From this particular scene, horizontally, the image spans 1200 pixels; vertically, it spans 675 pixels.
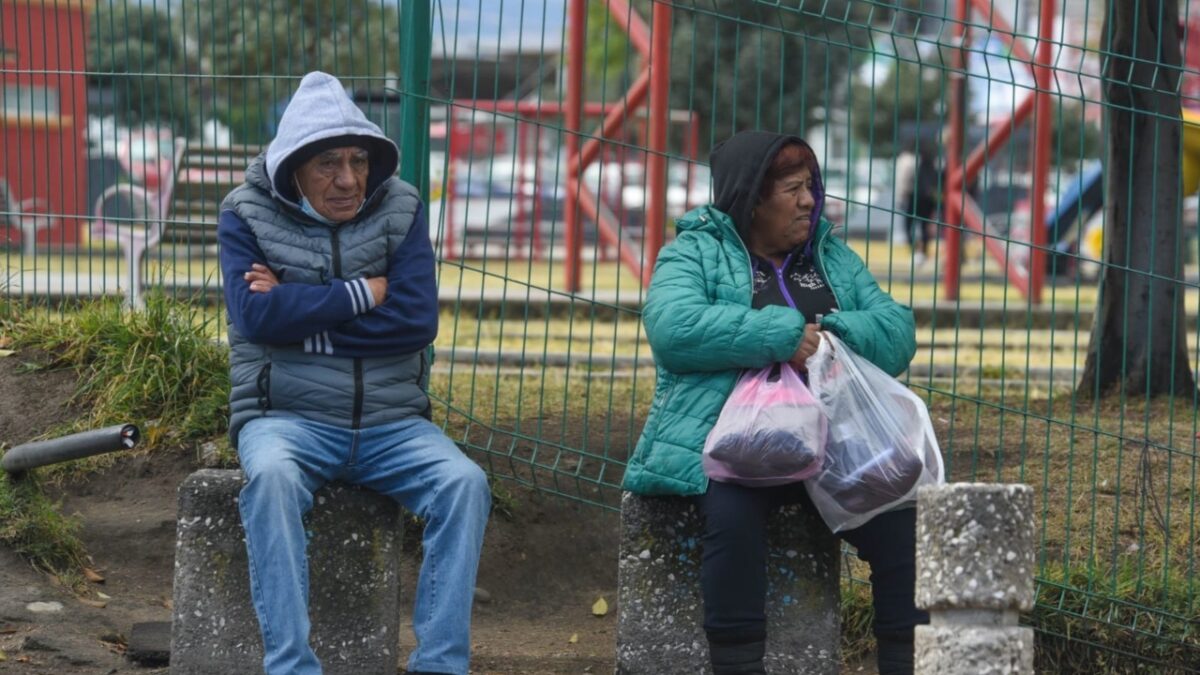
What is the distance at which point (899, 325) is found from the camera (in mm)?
4375

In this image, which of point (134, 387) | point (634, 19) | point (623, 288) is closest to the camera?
point (134, 387)

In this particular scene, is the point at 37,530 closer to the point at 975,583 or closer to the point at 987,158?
the point at 975,583

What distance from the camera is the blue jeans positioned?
4.05 meters

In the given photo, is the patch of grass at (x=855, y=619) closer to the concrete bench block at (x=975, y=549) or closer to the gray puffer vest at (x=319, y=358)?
the gray puffer vest at (x=319, y=358)

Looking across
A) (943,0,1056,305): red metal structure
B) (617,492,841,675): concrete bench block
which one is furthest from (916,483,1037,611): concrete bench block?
(943,0,1056,305): red metal structure

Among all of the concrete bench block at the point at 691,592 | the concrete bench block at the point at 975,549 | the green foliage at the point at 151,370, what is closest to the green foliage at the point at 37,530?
the green foliage at the point at 151,370

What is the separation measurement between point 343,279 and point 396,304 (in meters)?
0.15

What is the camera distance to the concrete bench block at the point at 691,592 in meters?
4.43

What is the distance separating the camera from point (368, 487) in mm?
4395

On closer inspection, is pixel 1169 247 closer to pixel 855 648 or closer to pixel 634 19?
pixel 855 648

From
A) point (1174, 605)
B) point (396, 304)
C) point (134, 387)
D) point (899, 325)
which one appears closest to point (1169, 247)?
point (1174, 605)

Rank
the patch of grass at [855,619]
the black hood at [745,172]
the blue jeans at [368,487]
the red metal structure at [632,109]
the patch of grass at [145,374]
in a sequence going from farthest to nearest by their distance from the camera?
the red metal structure at [632,109]
the patch of grass at [145,374]
the patch of grass at [855,619]
the black hood at [745,172]
the blue jeans at [368,487]

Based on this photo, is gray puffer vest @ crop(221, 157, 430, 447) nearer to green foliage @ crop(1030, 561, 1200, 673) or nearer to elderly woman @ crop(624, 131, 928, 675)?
elderly woman @ crop(624, 131, 928, 675)

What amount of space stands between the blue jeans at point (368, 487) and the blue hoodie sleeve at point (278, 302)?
0.76 feet
